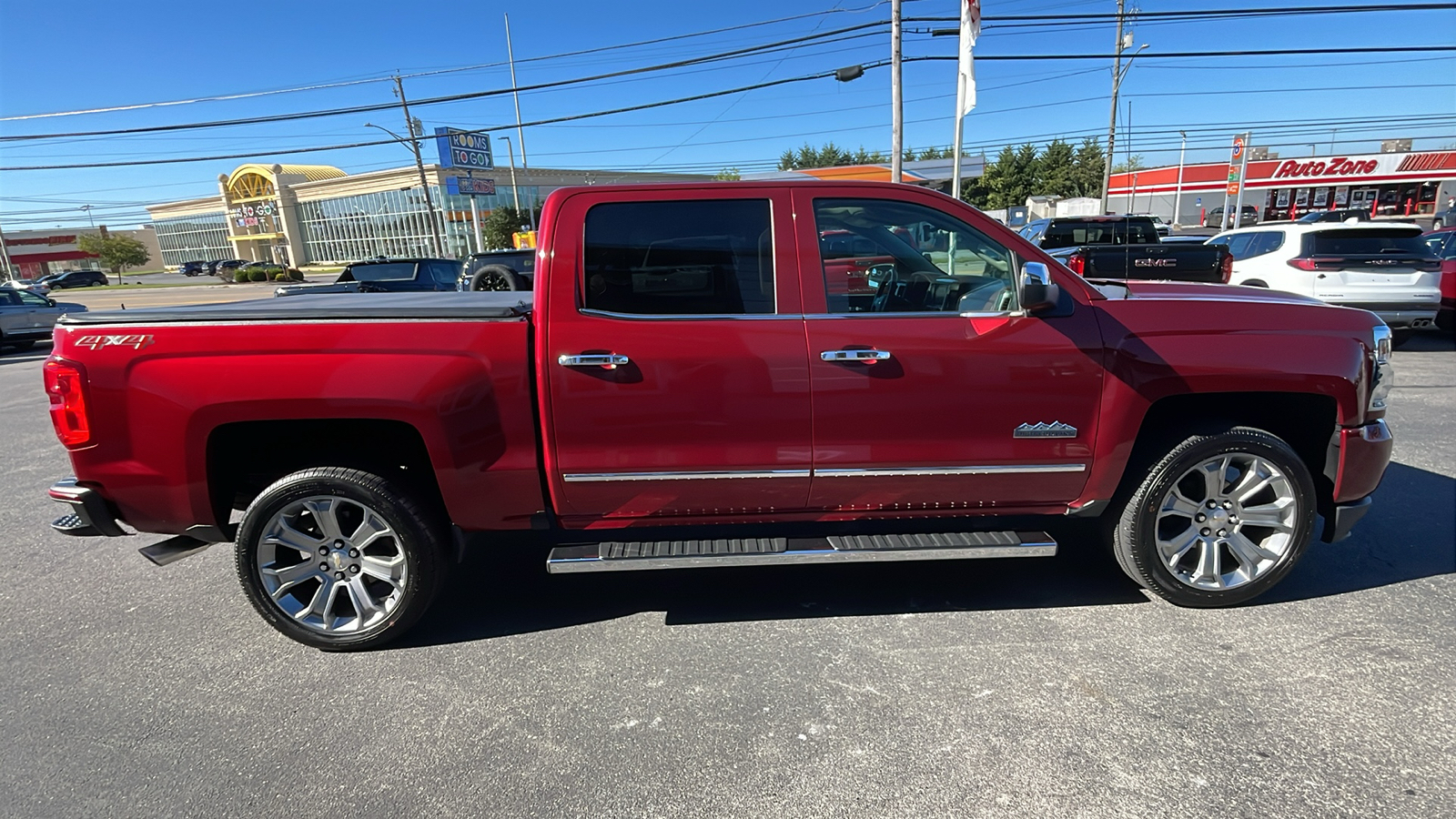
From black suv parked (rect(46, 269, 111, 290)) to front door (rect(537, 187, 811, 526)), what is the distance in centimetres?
7028

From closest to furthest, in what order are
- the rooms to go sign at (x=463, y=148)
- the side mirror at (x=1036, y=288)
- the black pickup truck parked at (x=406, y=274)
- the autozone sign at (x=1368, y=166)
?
the side mirror at (x=1036, y=288), the black pickup truck parked at (x=406, y=274), the rooms to go sign at (x=463, y=148), the autozone sign at (x=1368, y=166)

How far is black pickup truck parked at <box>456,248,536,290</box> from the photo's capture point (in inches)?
468

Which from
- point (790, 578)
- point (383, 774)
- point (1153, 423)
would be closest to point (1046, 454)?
point (1153, 423)

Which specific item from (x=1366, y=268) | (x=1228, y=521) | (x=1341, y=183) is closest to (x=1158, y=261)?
(x=1366, y=268)

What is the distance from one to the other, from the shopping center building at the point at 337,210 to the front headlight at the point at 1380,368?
5150cm

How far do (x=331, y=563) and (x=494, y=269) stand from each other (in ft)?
30.8

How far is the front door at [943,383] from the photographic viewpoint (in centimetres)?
300

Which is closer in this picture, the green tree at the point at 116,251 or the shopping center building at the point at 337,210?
the shopping center building at the point at 337,210

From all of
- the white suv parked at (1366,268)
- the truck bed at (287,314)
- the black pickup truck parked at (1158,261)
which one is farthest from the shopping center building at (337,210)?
the truck bed at (287,314)

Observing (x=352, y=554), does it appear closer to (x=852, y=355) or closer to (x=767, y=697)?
(x=767, y=697)

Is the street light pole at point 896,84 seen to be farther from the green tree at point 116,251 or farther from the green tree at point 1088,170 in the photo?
the green tree at point 116,251

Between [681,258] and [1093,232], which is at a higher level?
[681,258]

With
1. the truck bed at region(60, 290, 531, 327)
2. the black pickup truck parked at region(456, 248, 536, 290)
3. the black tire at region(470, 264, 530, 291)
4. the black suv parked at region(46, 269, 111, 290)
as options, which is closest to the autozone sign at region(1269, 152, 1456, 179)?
the black pickup truck parked at region(456, 248, 536, 290)

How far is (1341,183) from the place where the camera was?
170 ft
